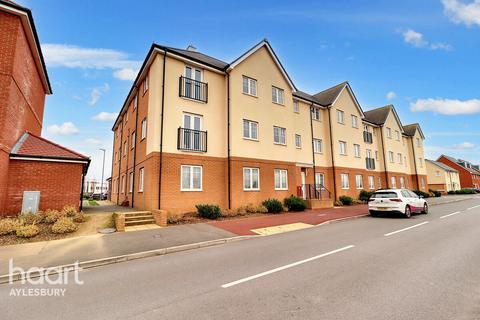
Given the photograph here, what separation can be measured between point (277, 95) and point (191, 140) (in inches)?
317

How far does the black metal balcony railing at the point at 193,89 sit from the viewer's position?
14.2m

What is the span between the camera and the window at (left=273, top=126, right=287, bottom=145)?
1783 centimetres

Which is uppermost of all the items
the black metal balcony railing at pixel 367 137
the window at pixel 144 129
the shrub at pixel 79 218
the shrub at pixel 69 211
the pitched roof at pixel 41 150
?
the black metal balcony railing at pixel 367 137

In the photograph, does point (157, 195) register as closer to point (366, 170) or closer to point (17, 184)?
point (17, 184)

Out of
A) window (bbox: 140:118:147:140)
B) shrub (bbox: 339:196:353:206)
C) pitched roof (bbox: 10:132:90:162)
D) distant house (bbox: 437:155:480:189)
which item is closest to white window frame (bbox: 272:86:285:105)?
window (bbox: 140:118:147:140)

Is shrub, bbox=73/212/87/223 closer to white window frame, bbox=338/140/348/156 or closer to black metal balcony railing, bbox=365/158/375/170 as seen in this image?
white window frame, bbox=338/140/348/156

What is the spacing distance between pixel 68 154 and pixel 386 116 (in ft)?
106

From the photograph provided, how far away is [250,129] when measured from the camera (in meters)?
16.5

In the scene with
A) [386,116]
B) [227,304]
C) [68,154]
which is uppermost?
[386,116]

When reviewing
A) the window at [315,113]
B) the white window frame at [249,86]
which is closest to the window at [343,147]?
the window at [315,113]

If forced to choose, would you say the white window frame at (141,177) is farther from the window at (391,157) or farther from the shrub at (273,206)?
the window at (391,157)

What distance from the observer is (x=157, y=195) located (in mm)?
12453

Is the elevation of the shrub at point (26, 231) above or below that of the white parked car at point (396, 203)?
below

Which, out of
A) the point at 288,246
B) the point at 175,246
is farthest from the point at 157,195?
the point at 288,246
